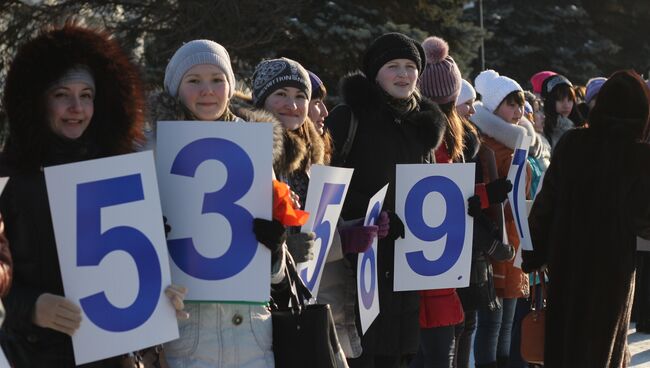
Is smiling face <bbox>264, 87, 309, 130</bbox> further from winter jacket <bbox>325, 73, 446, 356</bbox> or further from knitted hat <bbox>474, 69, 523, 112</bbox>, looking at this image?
knitted hat <bbox>474, 69, 523, 112</bbox>

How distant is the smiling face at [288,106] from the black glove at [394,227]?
0.86m

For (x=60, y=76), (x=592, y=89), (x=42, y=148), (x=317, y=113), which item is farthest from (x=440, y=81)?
(x=592, y=89)

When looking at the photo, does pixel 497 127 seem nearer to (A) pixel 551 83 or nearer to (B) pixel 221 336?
(A) pixel 551 83

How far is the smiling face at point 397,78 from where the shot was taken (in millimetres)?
5547

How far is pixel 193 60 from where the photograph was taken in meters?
3.87

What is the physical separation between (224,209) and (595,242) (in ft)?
7.70

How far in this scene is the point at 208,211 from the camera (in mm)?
3693

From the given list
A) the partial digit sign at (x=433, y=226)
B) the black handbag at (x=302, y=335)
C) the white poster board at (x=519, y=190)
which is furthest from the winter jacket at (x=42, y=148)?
the white poster board at (x=519, y=190)

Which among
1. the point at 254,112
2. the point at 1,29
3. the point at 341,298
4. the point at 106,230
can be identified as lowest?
the point at 341,298

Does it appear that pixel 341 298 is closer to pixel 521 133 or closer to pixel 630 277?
pixel 630 277

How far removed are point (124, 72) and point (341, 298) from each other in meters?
2.03

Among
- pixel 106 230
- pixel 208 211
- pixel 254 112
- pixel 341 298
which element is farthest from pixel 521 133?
pixel 106 230

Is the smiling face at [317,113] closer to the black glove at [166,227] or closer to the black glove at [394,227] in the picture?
the black glove at [394,227]

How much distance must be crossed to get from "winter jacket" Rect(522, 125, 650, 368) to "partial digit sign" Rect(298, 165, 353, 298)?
1293mm
